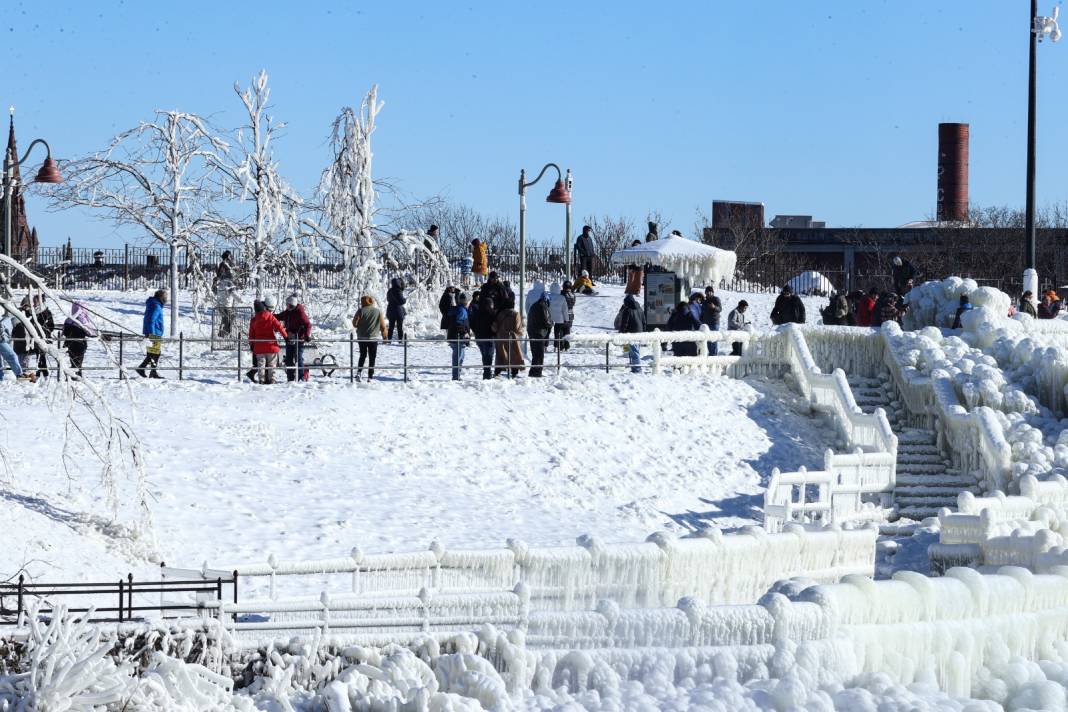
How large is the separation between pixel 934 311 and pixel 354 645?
64.1 ft

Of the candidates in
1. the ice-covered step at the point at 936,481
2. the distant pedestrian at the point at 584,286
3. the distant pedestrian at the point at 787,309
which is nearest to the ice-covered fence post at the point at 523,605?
the ice-covered step at the point at 936,481

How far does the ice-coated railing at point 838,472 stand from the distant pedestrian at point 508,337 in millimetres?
4697

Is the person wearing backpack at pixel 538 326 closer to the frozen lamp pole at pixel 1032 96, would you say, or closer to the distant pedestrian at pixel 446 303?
the distant pedestrian at pixel 446 303

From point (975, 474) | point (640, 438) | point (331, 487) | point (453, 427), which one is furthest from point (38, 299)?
point (975, 474)

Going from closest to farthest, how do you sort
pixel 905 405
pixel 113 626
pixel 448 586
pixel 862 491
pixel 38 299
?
pixel 113 626 < pixel 448 586 < pixel 38 299 < pixel 862 491 < pixel 905 405

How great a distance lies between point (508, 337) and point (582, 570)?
1272 cm

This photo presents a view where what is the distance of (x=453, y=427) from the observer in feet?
78.1

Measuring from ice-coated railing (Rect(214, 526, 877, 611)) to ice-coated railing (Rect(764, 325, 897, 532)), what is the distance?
6032 mm

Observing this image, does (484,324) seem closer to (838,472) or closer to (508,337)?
(508,337)

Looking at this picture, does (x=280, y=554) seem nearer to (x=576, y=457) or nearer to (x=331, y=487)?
(x=331, y=487)

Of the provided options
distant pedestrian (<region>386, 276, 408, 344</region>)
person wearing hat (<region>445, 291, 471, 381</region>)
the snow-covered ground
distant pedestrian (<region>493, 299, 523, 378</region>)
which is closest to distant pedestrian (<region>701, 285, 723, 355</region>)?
the snow-covered ground

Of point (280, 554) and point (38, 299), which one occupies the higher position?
point (38, 299)

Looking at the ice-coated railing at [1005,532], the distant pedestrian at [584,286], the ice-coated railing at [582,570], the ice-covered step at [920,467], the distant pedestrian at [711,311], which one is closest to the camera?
the ice-coated railing at [582,570]

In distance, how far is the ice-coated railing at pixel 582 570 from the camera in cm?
1404
